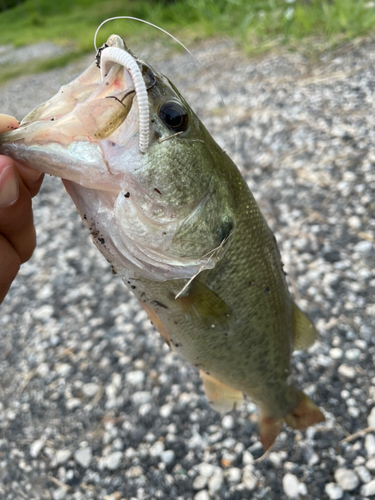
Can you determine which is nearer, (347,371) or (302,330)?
(302,330)

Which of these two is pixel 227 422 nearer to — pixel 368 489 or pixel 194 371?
pixel 194 371

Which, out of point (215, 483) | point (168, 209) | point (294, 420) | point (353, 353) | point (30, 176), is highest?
point (30, 176)

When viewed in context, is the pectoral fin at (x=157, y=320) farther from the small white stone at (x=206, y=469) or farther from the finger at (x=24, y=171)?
the small white stone at (x=206, y=469)

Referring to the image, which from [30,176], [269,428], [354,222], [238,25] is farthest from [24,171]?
[238,25]

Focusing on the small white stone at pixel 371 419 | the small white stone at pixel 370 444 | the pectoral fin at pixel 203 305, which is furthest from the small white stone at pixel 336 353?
the pectoral fin at pixel 203 305

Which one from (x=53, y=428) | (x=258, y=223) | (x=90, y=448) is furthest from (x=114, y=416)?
(x=258, y=223)

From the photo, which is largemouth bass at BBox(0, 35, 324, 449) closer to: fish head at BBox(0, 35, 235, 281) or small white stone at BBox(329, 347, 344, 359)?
fish head at BBox(0, 35, 235, 281)

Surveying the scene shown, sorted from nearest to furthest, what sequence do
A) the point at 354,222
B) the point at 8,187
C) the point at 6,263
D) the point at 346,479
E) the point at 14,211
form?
the point at 8,187 < the point at 14,211 < the point at 6,263 < the point at 346,479 < the point at 354,222

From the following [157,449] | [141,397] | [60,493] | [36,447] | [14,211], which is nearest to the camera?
[14,211]

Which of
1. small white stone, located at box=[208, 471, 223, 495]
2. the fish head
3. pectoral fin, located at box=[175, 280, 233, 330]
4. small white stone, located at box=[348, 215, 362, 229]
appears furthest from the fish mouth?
small white stone, located at box=[348, 215, 362, 229]
